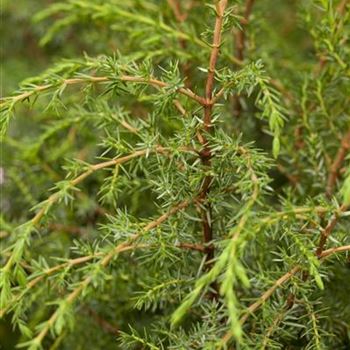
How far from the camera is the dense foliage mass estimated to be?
722mm

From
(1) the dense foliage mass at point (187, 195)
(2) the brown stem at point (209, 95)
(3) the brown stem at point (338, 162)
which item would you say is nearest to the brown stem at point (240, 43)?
(1) the dense foliage mass at point (187, 195)

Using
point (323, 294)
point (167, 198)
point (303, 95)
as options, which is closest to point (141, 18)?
point (303, 95)

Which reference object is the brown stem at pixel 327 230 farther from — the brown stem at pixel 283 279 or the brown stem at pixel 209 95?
the brown stem at pixel 209 95

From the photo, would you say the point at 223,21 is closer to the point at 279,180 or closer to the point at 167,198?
the point at 167,198

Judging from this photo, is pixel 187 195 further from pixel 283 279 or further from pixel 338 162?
pixel 338 162

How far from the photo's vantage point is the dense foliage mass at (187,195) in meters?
0.72

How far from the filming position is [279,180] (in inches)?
46.9

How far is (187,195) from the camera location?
769 millimetres

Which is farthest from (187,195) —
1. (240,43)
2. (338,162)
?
(240,43)

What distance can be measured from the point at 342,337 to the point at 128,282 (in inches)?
13.0

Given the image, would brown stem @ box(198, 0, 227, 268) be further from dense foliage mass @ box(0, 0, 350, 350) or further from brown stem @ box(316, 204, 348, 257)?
brown stem @ box(316, 204, 348, 257)

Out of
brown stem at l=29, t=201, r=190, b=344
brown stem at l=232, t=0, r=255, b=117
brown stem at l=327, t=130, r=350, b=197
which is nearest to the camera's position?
brown stem at l=29, t=201, r=190, b=344

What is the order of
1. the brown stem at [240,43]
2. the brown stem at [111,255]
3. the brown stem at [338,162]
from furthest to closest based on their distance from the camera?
the brown stem at [240,43], the brown stem at [338,162], the brown stem at [111,255]

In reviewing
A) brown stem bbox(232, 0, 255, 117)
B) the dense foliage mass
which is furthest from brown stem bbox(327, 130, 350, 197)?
brown stem bbox(232, 0, 255, 117)
